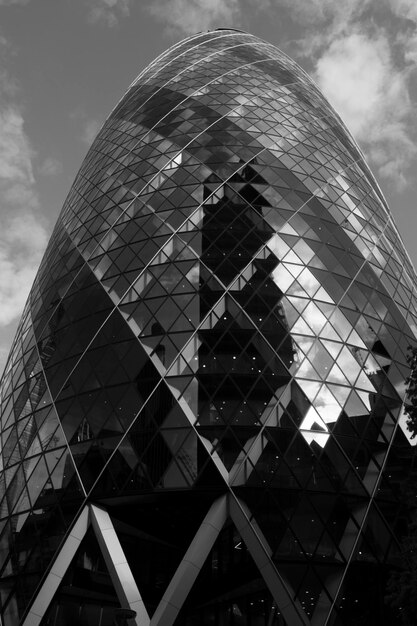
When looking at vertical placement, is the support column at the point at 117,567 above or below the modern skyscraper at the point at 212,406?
below

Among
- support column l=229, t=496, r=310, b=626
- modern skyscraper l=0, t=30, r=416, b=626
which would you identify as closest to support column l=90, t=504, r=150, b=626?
modern skyscraper l=0, t=30, r=416, b=626

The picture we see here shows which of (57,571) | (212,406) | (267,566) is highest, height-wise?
(212,406)

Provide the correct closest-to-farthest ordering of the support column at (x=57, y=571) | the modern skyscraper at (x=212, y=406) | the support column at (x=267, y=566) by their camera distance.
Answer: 1. the support column at (x=267, y=566)
2. the modern skyscraper at (x=212, y=406)
3. the support column at (x=57, y=571)

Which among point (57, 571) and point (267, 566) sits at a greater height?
point (57, 571)

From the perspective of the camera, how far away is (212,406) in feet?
58.9

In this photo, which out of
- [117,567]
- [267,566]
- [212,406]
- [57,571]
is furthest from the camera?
[212,406]

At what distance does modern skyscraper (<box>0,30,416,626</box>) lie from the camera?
16.6 m

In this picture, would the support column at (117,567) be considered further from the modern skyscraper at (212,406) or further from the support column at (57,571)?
the support column at (57,571)

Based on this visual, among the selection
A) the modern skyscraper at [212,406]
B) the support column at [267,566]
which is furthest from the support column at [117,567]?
the support column at [267,566]

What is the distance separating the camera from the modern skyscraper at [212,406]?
16609mm

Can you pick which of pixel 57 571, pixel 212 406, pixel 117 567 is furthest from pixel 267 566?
pixel 57 571

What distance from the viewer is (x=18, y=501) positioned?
19875 millimetres

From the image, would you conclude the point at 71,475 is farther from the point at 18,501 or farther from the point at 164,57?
the point at 164,57

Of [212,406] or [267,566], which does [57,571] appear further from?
[212,406]
